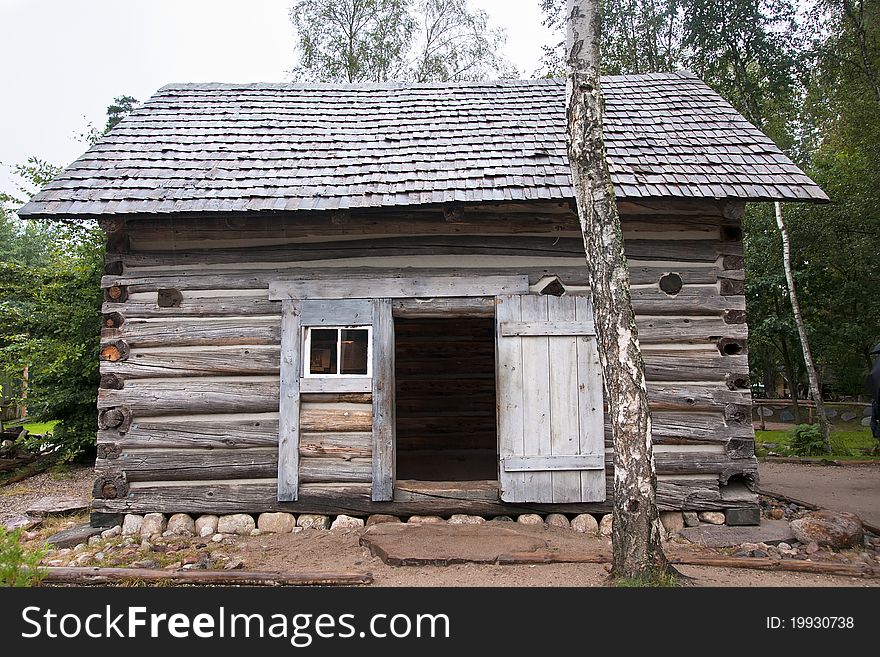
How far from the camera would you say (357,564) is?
5.36 metres

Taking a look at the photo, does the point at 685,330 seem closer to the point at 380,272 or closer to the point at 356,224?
the point at 380,272

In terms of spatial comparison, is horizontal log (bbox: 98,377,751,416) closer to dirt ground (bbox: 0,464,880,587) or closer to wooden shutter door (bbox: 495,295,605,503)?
wooden shutter door (bbox: 495,295,605,503)

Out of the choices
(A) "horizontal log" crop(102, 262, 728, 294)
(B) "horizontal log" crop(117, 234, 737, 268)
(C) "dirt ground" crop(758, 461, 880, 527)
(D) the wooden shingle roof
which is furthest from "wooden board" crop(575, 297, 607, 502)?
(C) "dirt ground" crop(758, 461, 880, 527)

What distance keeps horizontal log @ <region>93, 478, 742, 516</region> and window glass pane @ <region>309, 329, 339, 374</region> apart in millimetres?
1179

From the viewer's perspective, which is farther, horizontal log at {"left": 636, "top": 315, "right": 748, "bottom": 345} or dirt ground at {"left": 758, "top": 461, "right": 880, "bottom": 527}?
dirt ground at {"left": 758, "top": 461, "right": 880, "bottom": 527}

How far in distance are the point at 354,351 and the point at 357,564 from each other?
7.00 ft

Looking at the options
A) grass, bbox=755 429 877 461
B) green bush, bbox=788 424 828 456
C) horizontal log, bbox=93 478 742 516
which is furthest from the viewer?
green bush, bbox=788 424 828 456

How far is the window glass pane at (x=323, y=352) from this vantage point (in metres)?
6.56

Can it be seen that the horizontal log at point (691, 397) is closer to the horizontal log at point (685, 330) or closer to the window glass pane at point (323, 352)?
the horizontal log at point (685, 330)

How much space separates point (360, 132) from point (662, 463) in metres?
5.12

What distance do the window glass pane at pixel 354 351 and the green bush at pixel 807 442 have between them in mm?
10795

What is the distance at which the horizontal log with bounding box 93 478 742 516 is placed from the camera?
6.37 meters

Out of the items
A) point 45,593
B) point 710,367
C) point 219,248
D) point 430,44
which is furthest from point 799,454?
point 430,44

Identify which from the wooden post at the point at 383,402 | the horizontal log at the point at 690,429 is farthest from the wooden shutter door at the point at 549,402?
the wooden post at the point at 383,402
